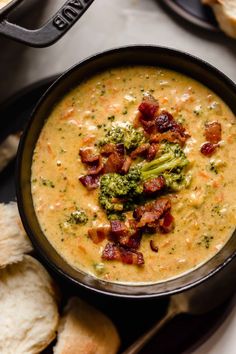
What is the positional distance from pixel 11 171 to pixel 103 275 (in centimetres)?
94

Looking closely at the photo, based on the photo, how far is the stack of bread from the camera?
152 inches

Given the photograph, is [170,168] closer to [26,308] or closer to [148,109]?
[148,109]

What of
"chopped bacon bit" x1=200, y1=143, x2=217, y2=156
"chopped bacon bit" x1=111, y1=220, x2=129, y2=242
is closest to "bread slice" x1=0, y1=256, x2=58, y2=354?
"chopped bacon bit" x1=111, y1=220, x2=129, y2=242

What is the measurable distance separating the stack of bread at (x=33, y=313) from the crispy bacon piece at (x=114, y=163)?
2.33 ft

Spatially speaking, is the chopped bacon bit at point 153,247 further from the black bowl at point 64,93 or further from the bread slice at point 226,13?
the bread slice at point 226,13

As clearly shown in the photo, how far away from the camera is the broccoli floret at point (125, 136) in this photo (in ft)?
12.2

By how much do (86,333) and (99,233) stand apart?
63cm

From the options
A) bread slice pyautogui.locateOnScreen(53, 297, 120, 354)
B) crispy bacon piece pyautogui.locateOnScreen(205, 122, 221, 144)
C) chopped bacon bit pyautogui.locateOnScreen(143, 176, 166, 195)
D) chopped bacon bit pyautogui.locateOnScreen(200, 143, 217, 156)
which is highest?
crispy bacon piece pyautogui.locateOnScreen(205, 122, 221, 144)

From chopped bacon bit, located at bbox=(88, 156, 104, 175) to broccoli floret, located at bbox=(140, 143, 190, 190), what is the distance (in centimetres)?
23

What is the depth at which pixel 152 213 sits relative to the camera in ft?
11.7

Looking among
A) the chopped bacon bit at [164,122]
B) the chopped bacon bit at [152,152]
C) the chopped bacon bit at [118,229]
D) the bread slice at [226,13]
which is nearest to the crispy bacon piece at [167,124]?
the chopped bacon bit at [164,122]

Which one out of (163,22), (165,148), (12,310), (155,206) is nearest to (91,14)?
(163,22)

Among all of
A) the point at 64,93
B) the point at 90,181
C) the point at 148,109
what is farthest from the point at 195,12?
the point at 90,181

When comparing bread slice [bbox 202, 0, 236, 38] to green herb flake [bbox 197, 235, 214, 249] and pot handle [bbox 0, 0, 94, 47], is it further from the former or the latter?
green herb flake [bbox 197, 235, 214, 249]
